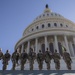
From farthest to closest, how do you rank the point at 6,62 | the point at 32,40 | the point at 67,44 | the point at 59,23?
1. the point at 59,23
2. the point at 32,40
3. the point at 67,44
4. the point at 6,62

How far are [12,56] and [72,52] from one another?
24.7 m

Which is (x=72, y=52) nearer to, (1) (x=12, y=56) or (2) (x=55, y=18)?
(2) (x=55, y=18)

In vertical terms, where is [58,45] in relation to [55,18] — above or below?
below

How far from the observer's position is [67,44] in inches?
1529

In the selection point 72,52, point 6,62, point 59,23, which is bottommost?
point 6,62

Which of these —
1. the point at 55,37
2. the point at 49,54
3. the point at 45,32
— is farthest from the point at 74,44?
the point at 49,54

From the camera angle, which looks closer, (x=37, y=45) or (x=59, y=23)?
(x=37, y=45)

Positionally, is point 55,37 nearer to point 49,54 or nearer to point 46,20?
point 46,20

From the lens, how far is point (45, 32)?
133 ft

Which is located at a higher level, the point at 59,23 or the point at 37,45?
the point at 59,23

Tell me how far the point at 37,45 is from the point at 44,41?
215 cm

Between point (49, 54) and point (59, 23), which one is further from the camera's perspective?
point (59, 23)

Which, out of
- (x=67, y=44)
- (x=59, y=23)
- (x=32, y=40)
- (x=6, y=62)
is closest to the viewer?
(x=6, y=62)

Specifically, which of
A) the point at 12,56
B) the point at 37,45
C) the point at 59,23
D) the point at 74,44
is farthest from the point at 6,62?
the point at 59,23
